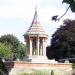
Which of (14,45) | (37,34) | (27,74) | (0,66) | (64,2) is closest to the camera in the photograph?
(64,2)

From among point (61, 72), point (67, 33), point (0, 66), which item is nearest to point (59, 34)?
point (67, 33)

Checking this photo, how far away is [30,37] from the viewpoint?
4725 cm

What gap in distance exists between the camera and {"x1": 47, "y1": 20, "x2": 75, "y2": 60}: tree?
64.6 metres

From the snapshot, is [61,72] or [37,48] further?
[37,48]

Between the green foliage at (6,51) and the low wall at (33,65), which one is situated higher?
the green foliage at (6,51)

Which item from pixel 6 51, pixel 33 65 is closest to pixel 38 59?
pixel 33 65

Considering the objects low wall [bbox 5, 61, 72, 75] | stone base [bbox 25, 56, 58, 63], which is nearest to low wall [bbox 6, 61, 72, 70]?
low wall [bbox 5, 61, 72, 75]

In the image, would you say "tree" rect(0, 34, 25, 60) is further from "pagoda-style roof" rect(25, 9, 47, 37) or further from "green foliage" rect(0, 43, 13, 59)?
"pagoda-style roof" rect(25, 9, 47, 37)

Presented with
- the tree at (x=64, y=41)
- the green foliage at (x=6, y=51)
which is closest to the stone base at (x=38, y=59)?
the tree at (x=64, y=41)

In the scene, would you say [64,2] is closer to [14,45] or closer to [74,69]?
[74,69]

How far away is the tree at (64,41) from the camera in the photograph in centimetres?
6456

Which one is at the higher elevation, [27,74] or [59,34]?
[59,34]

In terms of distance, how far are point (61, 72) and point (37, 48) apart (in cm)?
513

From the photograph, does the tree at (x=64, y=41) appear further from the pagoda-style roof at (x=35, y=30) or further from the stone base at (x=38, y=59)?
the stone base at (x=38, y=59)
